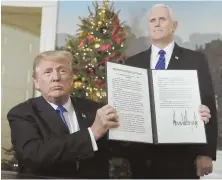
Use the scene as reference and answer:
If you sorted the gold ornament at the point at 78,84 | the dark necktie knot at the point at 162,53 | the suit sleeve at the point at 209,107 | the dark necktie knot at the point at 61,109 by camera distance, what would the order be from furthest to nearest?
1. the gold ornament at the point at 78,84
2. the dark necktie knot at the point at 162,53
3. the suit sleeve at the point at 209,107
4. the dark necktie knot at the point at 61,109

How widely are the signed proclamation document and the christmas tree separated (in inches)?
33.7

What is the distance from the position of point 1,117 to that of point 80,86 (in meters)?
0.79

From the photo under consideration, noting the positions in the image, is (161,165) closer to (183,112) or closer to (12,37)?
(183,112)

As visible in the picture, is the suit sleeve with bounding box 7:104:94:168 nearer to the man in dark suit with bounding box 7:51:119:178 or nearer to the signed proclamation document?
the man in dark suit with bounding box 7:51:119:178

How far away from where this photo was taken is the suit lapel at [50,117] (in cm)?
239

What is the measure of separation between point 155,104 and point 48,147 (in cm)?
82

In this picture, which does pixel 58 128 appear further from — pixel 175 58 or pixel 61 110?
pixel 175 58

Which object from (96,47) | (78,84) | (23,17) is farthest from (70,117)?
(23,17)

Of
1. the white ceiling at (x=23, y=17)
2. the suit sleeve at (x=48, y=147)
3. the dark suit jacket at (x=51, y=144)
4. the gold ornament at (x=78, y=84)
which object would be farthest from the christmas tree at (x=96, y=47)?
the suit sleeve at (x=48, y=147)

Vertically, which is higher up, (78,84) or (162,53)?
(162,53)

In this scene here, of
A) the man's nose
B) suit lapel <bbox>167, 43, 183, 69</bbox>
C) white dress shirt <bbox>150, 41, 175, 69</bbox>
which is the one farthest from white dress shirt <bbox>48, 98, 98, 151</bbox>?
suit lapel <bbox>167, 43, 183, 69</bbox>

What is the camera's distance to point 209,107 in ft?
9.30

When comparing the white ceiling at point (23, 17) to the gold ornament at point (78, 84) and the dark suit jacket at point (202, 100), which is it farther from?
the dark suit jacket at point (202, 100)

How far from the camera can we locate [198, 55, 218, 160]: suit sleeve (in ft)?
9.12
